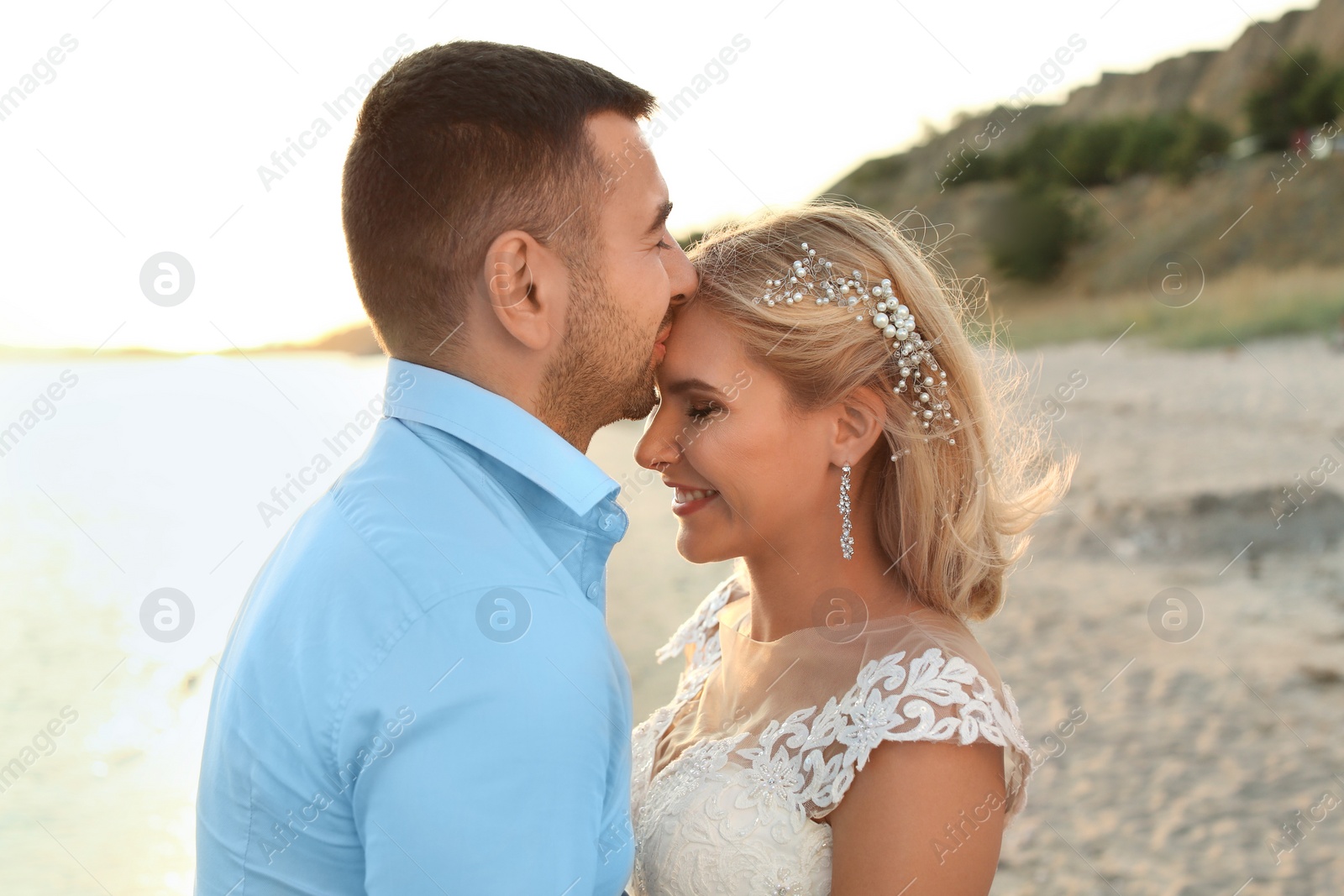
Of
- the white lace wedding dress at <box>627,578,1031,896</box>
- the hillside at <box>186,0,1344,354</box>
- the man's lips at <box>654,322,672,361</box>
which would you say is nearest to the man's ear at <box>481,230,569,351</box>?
the man's lips at <box>654,322,672,361</box>

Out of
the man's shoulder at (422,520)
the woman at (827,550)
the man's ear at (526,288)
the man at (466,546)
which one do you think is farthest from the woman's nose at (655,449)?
the man's shoulder at (422,520)

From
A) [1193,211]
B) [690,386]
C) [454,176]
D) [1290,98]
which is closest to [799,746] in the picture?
[690,386]

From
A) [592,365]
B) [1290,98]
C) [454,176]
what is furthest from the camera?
[1290,98]

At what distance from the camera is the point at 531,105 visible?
2.05 m

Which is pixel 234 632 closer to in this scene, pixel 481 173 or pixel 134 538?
pixel 481 173

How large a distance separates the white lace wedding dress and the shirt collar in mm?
933

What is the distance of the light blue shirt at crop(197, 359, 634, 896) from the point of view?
1.52 metres

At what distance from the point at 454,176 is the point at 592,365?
0.44 metres

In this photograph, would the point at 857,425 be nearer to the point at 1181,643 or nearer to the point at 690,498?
the point at 690,498

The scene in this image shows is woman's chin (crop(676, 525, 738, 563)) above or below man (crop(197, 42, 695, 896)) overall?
below

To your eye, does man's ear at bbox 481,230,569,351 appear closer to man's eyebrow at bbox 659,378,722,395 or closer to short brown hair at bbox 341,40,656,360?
short brown hair at bbox 341,40,656,360

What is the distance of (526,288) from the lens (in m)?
2.00

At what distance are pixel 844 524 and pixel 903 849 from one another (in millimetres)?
912

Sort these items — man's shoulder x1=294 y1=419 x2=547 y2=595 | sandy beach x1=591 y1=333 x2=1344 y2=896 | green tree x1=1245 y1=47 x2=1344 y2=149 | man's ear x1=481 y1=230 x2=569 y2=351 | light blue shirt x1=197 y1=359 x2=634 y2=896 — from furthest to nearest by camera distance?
green tree x1=1245 y1=47 x2=1344 y2=149, sandy beach x1=591 y1=333 x2=1344 y2=896, man's ear x1=481 y1=230 x2=569 y2=351, man's shoulder x1=294 y1=419 x2=547 y2=595, light blue shirt x1=197 y1=359 x2=634 y2=896
